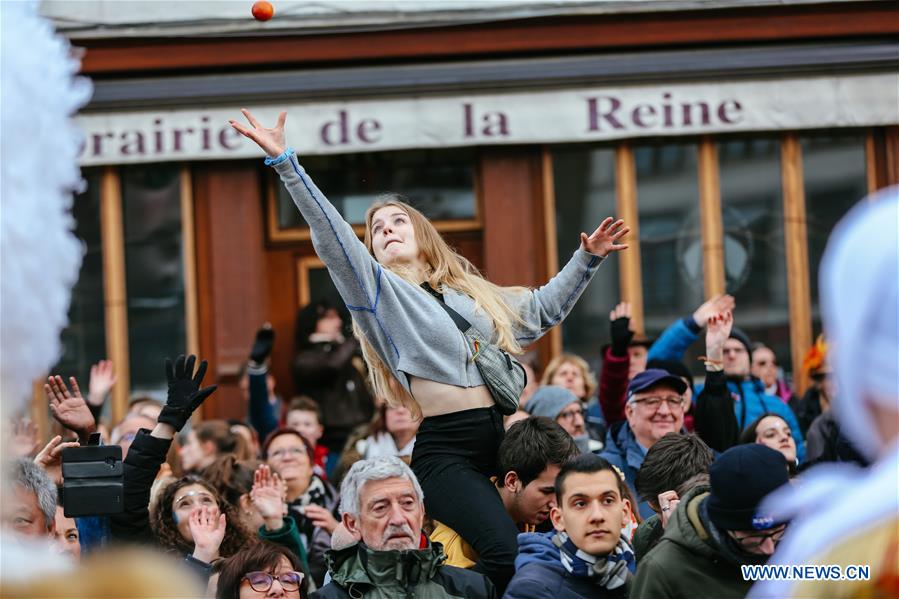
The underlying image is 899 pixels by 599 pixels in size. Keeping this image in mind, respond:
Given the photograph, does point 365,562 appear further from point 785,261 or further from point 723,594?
point 785,261

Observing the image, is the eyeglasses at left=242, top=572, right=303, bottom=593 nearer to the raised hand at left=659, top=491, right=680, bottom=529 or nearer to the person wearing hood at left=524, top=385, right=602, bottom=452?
the raised hand at left=659, top=491, right=680, bottom=529

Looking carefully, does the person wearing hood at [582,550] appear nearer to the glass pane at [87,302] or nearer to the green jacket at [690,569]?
the green jacket at [690,569]

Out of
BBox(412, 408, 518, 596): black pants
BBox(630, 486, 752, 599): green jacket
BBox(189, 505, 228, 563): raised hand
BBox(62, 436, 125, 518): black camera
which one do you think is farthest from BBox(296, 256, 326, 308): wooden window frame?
BBox(630, 486, 752, 599): green jacket

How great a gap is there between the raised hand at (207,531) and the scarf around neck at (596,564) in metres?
1.57

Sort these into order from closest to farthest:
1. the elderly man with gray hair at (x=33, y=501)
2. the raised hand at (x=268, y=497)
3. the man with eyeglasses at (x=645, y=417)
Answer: the elderly man with gray hair at (x=33, y=501), the raised hand at (x=268, y=497), the man with eyeglasses at (x=645, y=417)

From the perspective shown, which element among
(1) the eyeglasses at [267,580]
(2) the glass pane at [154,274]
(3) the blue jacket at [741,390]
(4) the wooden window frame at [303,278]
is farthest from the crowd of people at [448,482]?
(2) the glass pane at [154,274]

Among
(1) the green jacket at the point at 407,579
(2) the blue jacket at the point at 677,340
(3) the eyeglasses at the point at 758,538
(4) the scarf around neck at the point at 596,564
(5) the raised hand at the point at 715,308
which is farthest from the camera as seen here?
(2) the blue jacket at the point at 677,340

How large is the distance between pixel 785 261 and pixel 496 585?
7174mm

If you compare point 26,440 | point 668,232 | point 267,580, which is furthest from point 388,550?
point 668,232

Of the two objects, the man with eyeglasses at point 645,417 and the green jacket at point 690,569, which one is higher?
the man with eyeglasses at point 645,417

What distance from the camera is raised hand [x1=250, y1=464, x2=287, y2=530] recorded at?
637 centimetres

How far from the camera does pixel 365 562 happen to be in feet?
17.0

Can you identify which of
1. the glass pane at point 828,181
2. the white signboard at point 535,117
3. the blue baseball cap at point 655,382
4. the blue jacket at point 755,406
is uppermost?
the white signboard at point 535,117

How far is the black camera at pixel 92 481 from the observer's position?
4.93 meters
